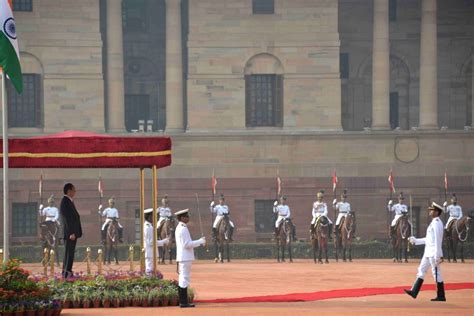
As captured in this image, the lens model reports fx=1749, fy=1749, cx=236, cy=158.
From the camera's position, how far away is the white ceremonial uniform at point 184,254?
1430 inches

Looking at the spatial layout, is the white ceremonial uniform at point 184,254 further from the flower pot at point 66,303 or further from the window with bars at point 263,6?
the window with bars at point 263,6

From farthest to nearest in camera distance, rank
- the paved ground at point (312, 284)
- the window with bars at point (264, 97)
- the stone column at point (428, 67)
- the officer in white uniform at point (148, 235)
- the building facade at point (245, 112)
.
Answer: the window with bars at point (264, 97)
the stone column at point (428, 67)
the building facade at point (245, 112)
the officer in white uniform at point (148, 235)
the paved ground at point (312, 284)

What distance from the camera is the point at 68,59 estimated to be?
77562mm

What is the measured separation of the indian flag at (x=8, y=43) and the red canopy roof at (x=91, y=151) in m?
1.52

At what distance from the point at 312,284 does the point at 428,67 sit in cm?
3447

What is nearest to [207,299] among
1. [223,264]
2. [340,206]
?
[223,264]

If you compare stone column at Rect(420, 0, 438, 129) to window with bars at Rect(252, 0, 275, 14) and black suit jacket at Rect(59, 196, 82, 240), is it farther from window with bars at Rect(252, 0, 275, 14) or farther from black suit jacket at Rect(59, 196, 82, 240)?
black suit jacket at Rect(59, 196, 82, 240)

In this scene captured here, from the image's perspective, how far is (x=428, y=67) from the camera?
259 feet

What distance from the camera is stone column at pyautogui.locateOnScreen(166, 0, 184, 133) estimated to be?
7794 cm

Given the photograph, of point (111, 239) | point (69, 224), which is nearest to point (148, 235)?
point (69, 224)

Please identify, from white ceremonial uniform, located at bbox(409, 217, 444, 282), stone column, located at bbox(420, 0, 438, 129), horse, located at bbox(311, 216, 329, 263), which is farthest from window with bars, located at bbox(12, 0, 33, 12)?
white ceremonial uniform, located at bbox(409, 217, 444, 282)

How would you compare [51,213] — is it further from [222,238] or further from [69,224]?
[69,224]

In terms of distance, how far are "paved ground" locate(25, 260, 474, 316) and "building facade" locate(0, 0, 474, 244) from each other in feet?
48.2

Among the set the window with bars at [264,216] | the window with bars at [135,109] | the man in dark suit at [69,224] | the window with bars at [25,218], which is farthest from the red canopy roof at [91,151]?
the window with bars at [135,109]
